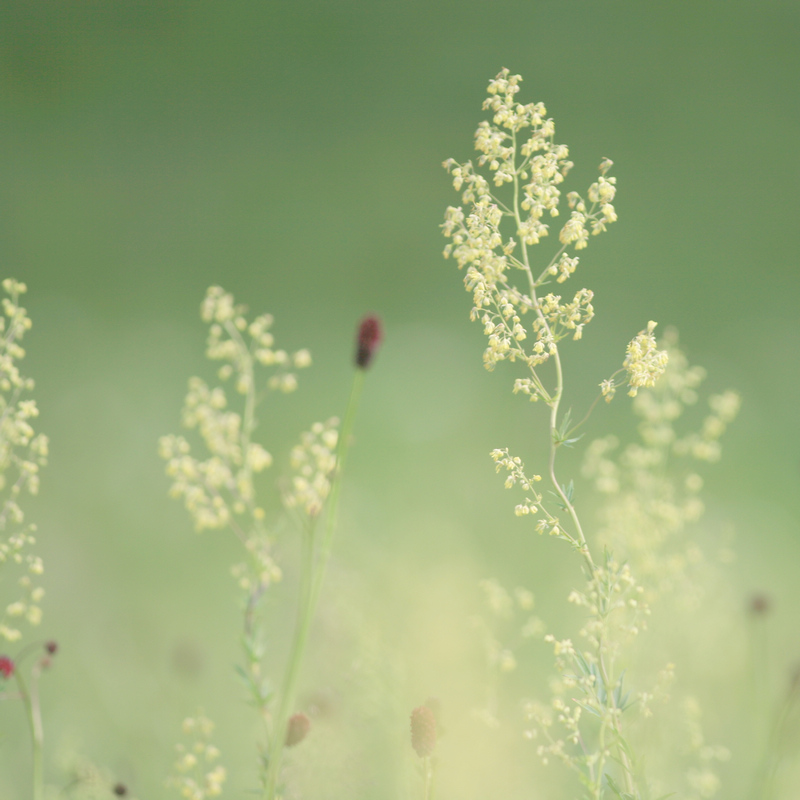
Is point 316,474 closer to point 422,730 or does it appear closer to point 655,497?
point 422,730

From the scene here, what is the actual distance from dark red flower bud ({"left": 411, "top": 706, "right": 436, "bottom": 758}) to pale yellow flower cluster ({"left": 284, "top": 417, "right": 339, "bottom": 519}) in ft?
0.36

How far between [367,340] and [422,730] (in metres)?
0.19

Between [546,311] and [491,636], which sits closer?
[546,311]

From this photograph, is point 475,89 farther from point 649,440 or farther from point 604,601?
point 604,601

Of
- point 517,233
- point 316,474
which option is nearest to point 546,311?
point 517,233

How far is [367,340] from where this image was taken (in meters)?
0.32

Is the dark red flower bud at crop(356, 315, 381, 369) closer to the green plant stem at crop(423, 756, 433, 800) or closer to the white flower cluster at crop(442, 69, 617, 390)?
the white flower cluster at crop(442, 69, 617, 390)

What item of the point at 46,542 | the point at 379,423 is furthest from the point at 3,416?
the point at 379,423

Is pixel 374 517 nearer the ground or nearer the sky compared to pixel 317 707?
nearer the sky

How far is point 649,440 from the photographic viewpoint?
583 mm

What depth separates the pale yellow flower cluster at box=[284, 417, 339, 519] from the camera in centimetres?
37

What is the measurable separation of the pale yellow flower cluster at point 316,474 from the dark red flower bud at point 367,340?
2.6 inches

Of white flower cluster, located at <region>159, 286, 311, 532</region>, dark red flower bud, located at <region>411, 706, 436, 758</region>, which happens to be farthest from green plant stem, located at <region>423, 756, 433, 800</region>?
white flower cluster, located at <region>159, 286, 311, 532</region>

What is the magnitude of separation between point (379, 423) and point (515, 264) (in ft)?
4.11
